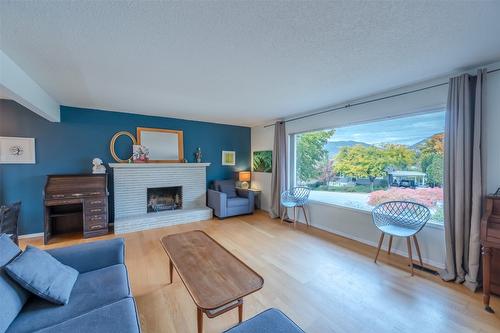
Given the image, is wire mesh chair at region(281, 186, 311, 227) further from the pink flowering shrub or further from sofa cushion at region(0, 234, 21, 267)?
sofa cushion at region(0, 234, 21, 267)

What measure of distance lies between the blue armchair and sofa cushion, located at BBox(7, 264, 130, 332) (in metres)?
2.98

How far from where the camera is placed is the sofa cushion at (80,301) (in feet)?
3.80

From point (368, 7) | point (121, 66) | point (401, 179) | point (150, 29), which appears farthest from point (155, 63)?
point (401, 179)

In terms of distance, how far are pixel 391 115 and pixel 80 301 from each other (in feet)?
12.9

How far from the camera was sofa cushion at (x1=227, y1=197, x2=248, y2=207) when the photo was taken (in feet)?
15.6

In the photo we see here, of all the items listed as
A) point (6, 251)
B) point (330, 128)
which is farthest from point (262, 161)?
point (6, 251)

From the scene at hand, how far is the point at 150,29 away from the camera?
5.20 feet

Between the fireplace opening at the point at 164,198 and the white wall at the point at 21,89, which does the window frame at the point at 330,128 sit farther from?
the white wall at the point at 21,89

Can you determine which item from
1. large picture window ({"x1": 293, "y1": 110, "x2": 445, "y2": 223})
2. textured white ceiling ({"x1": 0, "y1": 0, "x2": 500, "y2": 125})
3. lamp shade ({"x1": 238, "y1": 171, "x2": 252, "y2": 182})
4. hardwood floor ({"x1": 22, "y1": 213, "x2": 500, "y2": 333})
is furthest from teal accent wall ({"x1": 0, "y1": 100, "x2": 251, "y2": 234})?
large picture window ({"x1": 293, "y1": 110, "x2": 445, "y2": 223})

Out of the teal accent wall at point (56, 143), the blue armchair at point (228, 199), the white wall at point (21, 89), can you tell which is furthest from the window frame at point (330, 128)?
the white wall at point (21, 89)

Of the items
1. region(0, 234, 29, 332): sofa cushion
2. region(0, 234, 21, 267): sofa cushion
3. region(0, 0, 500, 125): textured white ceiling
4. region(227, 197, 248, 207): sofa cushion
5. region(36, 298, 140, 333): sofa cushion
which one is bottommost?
region(227, 197, 248, 207): sofa cushion

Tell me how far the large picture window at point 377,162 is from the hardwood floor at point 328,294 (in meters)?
0.87

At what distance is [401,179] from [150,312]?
11.5 ft

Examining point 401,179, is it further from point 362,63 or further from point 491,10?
point 491,10
